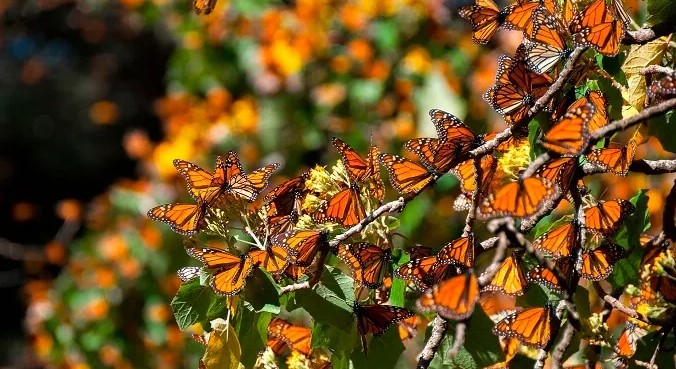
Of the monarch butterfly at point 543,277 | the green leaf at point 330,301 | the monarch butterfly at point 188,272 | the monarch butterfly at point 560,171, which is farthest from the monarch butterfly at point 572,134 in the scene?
the monarch butterfly at point 188,272

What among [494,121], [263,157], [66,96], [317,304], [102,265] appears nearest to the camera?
[317,304]

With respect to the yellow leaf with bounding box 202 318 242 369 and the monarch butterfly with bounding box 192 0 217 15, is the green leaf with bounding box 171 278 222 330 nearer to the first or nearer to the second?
the yellow leaf with bounding box 202 318 242 369

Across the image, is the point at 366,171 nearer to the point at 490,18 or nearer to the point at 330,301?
the point at 330,301

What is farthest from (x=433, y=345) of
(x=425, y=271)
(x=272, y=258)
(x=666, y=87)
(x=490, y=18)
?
(x=490, y=18)

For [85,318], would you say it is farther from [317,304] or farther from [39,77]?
[39,77]

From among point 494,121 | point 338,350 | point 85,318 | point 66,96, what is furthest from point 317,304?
point 66,96

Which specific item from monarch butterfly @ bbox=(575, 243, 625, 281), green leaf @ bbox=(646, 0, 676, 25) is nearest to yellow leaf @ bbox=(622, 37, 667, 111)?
green leaf @ bbox=(646, 0, 676, 25)

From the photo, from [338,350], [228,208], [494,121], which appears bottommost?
[494,121]
